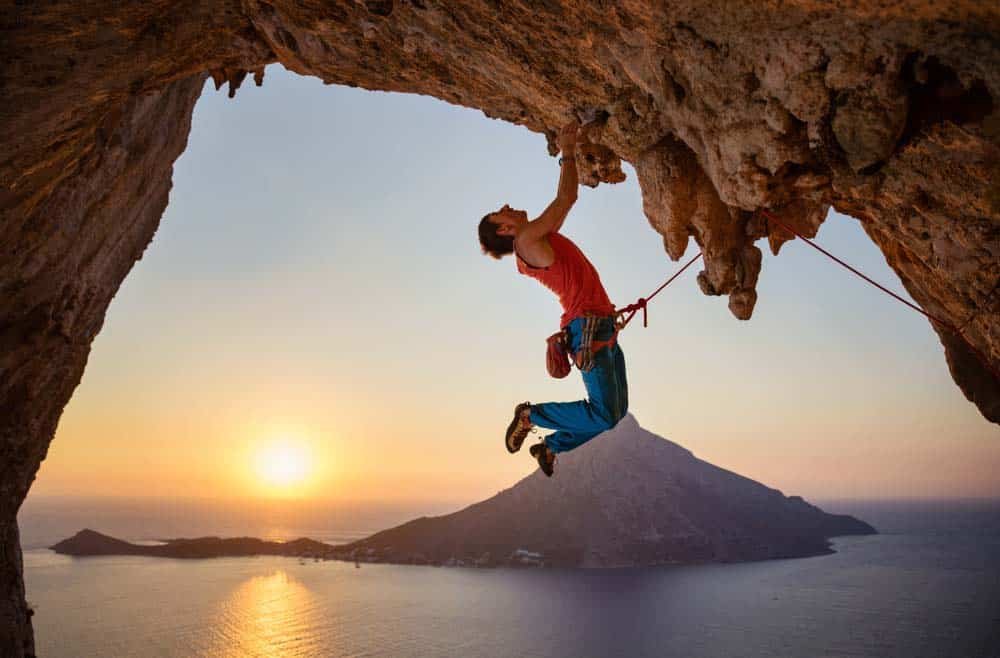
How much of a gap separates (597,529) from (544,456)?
199 feet

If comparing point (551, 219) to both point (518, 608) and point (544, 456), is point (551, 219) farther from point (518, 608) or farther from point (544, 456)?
point (518, 608)

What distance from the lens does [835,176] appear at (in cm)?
307

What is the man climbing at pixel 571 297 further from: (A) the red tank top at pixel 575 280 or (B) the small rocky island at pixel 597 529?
A: (B) the small rocky island at pixel 597 529

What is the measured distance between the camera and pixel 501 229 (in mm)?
3729

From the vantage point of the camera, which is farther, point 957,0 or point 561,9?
point 561,9

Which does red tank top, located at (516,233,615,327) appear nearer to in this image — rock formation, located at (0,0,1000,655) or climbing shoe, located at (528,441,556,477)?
rock formation, located at (0,0,1000,655)

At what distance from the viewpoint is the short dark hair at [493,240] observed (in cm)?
376

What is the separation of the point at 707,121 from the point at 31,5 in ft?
12.9

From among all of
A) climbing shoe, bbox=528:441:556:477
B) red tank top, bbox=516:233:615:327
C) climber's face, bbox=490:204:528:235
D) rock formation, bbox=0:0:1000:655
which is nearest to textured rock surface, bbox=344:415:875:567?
rock formation, bbox=0:0:1000:655

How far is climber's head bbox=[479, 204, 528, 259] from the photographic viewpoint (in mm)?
3699

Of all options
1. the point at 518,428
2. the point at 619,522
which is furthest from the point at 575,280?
the point at 619,522

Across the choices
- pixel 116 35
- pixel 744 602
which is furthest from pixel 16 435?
pixel 744 602

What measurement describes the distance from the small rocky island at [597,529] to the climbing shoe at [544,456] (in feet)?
190

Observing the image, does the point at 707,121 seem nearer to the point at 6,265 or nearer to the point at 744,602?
the point at 6,265
